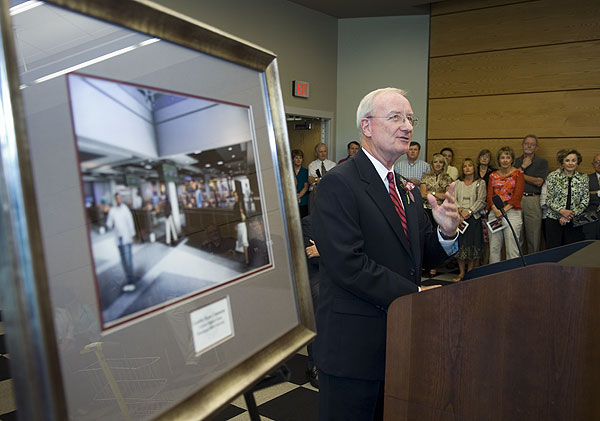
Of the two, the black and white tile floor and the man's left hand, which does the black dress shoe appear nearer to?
the black and white tile floor

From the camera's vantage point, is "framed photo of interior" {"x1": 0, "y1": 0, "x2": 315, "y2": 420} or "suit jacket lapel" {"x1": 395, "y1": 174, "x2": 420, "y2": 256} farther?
"suit jacket lapel" {"x1": 395, "y1": 174, "x2": 420, "y2": 256}

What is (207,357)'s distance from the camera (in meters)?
0.73

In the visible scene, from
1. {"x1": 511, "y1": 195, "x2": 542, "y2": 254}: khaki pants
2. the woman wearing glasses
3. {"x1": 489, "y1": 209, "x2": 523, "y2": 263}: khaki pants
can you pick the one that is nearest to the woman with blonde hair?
{"x1": 489, "y1": 209, "x2": 523, "y2": 263}: khaki pants

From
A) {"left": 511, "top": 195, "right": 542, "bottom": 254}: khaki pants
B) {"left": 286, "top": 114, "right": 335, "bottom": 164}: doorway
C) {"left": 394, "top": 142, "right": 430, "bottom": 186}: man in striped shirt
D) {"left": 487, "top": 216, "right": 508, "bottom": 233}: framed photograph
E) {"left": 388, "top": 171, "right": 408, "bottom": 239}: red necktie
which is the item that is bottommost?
{"left": 511, "top": 195, "right": 542, "bottom": 254}: khaki pants

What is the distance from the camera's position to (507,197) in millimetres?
6043

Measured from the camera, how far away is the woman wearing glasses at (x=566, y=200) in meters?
5.68

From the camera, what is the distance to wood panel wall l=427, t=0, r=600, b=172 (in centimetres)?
650

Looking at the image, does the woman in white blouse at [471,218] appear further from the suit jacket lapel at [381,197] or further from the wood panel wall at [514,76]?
the suit jacket lapel at [381,197]

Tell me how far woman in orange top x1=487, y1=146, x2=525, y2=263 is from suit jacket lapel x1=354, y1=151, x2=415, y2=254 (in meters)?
4.62

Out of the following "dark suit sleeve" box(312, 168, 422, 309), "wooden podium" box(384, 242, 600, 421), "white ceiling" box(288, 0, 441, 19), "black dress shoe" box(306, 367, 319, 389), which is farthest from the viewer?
"white ceiling" box(288, 0, 441, 19)

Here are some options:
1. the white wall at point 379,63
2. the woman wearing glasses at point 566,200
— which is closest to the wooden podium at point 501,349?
the woman wearing glasses at point 566,200

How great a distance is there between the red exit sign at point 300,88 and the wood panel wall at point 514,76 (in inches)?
72.8

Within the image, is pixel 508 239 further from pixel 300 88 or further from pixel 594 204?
pixel 300 88

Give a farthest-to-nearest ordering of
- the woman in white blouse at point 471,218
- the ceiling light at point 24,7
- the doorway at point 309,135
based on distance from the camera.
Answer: the doorway at point 309,135, the woman in white blouse at point 471,218, the ceiling light at point 24,7
